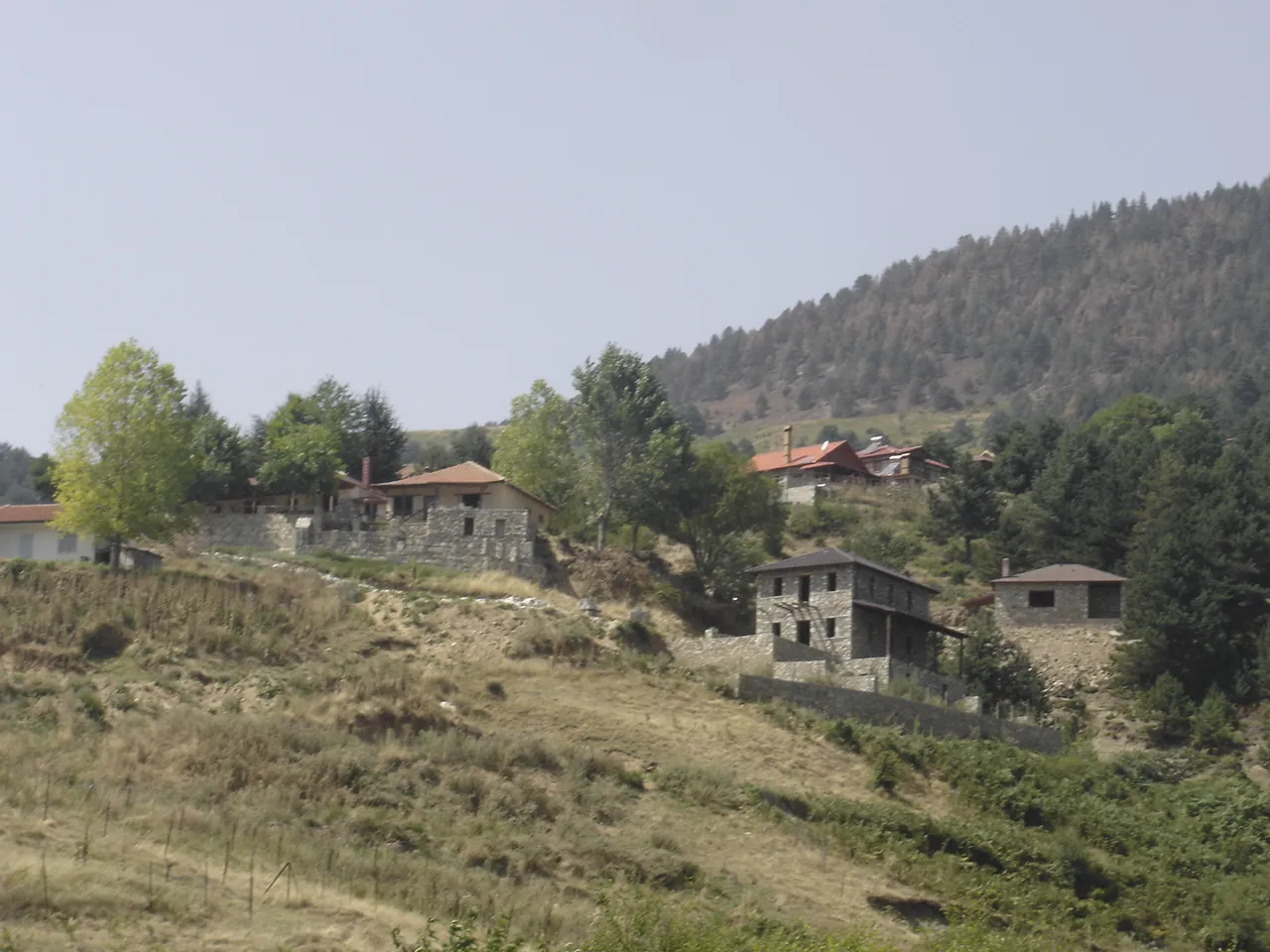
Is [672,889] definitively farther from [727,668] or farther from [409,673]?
[727,668]

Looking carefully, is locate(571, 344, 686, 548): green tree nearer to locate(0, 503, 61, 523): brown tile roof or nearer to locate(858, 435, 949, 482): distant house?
locate(0, 503, 61, 523): brown tile roof

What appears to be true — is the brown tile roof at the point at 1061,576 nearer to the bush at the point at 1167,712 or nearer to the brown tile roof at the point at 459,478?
the bush at the point at 1167,712

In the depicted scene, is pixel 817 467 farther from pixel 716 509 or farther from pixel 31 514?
pixel 31 514

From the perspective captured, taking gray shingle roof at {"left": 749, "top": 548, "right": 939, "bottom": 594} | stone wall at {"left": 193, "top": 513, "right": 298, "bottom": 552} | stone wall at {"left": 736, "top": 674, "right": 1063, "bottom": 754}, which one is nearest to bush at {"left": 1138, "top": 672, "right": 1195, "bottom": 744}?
gray shingle roof at {"left": 749, "top": 548, "right": 939, "bottom": 594}

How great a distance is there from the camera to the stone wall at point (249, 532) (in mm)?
62344

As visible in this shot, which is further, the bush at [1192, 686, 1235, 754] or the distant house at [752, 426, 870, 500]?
the distant house at [752, 426, 870, 500]

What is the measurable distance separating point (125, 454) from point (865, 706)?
24.3 metres

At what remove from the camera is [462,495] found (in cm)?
6391

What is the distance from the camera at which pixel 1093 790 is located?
146 feet

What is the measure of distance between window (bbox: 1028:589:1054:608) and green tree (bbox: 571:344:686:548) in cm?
1371

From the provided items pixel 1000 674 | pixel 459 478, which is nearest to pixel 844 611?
pixel 1000 674

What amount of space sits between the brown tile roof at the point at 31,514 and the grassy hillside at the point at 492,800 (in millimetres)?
8103

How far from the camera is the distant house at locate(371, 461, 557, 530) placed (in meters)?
63.4

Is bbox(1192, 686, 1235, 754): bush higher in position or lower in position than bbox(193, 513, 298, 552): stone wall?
lower
